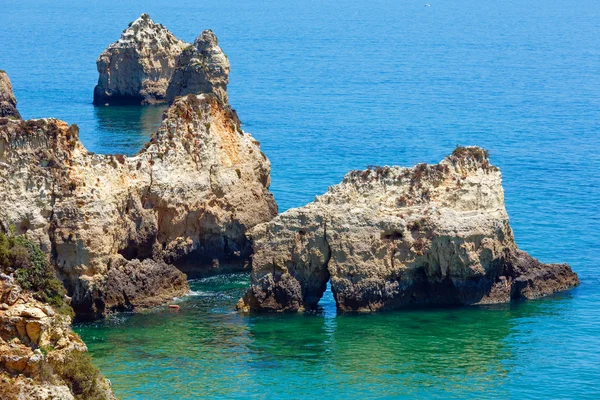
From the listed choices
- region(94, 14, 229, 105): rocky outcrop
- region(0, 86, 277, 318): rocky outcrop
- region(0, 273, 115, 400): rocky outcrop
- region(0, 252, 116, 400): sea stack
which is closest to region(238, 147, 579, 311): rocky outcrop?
region(0, 86, 277, 318): rocky outcrop

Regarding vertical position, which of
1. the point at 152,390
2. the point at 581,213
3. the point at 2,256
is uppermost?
the point at 581,213

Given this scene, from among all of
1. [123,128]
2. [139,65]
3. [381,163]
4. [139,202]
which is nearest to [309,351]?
[139,202]

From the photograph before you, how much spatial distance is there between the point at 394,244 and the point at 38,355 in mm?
25928

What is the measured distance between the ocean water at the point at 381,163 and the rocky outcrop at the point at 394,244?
3.16 ft

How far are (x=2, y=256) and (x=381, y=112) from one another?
8520 cm

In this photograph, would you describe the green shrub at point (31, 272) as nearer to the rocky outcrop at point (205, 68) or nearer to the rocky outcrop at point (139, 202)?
the rocky outcrop at point (139, 202)

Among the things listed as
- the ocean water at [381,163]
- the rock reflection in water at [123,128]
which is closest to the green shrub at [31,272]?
the ocean water at [381,163]

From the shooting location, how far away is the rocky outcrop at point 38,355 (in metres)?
30.7

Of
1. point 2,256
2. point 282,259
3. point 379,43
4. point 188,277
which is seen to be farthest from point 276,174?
point 379,43

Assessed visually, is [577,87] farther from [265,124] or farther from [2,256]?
[2,256]

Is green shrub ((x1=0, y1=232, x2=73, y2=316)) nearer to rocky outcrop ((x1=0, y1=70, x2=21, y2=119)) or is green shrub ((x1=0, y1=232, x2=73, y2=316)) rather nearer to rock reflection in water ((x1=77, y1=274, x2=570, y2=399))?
rock reflection in water ((x1=77, y1=274, x2=570, y2=399))

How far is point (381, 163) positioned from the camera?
92375mm

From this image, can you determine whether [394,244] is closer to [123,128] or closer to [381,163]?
[381,163]

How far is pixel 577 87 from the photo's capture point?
139250mm
